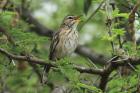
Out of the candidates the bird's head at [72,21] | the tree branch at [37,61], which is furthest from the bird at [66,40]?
the tree branch at [37,61]

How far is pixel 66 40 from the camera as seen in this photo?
30.7 ft

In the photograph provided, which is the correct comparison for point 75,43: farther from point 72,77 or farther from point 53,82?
point 72,77

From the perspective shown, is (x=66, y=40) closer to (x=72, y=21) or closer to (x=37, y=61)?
(x=72, y=21)

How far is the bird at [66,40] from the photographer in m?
9.22

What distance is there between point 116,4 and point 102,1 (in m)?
0.90

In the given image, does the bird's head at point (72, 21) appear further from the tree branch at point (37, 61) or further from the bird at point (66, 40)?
the tree branch at point (37, 61)

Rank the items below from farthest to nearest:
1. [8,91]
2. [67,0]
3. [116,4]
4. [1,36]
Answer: [67,0], [8,91], [116,4], [1,36]

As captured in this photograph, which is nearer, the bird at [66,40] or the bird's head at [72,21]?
the bird's head at [72,21]

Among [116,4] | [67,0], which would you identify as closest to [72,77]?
[116,4]

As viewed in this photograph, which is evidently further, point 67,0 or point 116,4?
point 67,0

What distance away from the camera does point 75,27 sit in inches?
376

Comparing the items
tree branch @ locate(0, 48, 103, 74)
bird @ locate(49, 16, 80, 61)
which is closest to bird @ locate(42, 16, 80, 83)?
bird @ locate(49, 16, 80, 61)

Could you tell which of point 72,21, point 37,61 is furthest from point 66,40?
point 37,61

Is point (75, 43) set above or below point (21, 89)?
above
